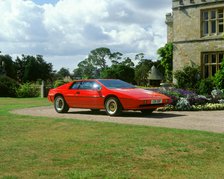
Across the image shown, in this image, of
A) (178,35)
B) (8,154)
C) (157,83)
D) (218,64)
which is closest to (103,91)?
(8,154)

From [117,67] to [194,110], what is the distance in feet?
236

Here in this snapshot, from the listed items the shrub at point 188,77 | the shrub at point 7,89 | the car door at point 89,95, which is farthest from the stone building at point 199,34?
the shrub at point 7,89

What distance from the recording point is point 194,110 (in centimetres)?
1495

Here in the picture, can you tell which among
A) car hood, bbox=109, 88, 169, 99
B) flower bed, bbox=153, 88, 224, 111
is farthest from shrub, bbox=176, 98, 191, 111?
car hood, bbox=109, 88, 169, 99

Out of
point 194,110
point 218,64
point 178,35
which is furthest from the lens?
point 178,35

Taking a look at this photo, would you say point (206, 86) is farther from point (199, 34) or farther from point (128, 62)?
point (128, 62)

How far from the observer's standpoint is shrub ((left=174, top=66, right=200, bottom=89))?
27.0 m

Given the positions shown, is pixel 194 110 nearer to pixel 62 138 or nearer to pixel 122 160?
pixel 62 138

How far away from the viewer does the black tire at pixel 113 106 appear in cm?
1257

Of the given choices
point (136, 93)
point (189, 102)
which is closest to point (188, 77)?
point (189, 102)

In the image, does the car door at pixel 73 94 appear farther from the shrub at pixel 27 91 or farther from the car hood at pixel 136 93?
the shrub at pixel 27 91

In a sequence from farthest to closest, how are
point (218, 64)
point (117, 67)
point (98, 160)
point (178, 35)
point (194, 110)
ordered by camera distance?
point (117, 67) < point (178, 35) < point (218, 64) < point (194, 110) < point (98, 160)

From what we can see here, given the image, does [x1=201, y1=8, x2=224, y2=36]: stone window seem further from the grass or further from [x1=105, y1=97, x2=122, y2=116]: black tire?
the grass

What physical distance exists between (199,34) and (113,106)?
16.4 metres
